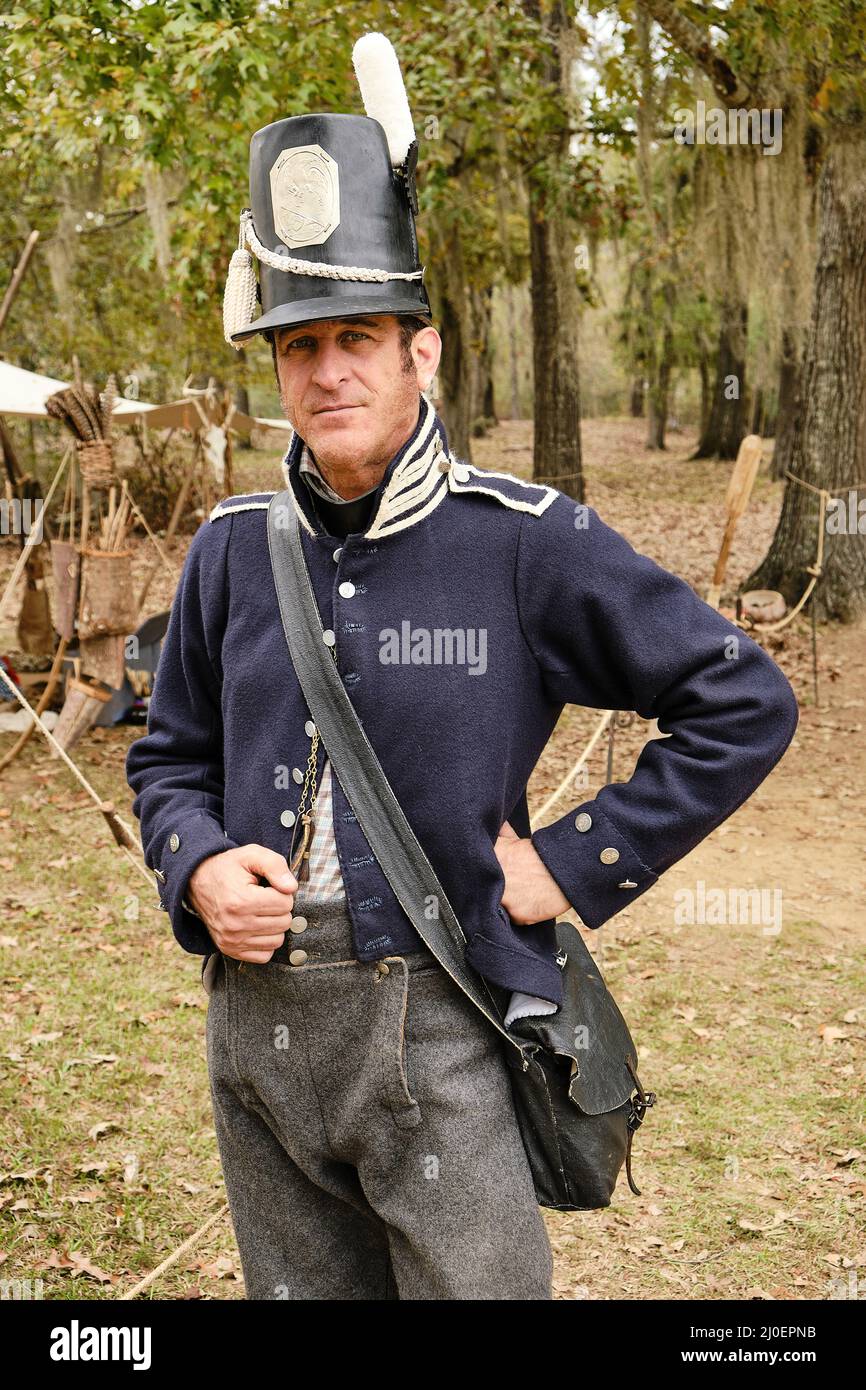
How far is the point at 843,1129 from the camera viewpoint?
184 inches

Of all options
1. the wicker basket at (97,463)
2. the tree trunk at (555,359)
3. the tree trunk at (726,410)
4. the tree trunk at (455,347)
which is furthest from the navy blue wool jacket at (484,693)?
the tree trunk at (726,410)

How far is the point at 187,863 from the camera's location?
6.33 ft

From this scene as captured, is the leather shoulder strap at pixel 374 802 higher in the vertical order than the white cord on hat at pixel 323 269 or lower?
lower

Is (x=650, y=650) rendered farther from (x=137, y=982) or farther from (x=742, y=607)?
(x=742, y=607)

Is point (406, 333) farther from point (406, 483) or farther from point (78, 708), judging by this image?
point (78, 708)

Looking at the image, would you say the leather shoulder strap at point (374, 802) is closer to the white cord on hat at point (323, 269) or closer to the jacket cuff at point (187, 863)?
the jacket cuff at point (187, 863)

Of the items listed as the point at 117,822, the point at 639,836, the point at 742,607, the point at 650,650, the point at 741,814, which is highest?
the point at 650,650

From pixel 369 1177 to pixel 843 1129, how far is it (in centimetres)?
328

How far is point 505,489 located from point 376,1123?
97 cm

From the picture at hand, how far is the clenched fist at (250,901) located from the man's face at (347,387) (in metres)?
0.59

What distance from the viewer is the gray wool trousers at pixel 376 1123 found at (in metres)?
1.88

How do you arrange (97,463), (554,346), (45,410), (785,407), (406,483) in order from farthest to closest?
(785,407) < (554,346) < (45,410) < (97,463) < (406,483)

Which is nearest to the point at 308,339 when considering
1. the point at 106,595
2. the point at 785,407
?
the point at 106,595
